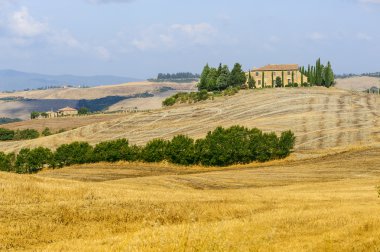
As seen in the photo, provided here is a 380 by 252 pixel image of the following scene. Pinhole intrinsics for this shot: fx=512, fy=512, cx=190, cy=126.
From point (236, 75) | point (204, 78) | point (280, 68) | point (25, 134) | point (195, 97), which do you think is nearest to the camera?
point (195, 97)

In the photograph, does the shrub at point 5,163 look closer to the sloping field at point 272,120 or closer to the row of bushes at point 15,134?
the sloping field at point 272,120

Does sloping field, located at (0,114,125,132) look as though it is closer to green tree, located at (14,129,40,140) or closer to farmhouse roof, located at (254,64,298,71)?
green tree, located at (14,129,40,140)

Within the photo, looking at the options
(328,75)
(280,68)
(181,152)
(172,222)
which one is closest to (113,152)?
(181,152)

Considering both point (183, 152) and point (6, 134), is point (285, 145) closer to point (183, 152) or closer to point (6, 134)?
point (183, 152)

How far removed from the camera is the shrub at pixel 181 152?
261 feet

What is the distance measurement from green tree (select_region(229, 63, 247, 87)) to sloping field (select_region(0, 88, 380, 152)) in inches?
928

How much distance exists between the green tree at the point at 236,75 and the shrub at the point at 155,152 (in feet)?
313

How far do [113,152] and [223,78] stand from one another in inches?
3748

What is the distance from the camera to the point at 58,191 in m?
27.7

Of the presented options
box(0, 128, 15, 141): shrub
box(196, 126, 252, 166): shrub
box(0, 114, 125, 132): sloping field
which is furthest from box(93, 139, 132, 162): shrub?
box(0, 128, 15, 141): shrub

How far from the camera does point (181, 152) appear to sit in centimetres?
7981

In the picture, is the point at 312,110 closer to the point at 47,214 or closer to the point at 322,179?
the point at 322,179

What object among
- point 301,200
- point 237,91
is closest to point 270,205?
point 301,200

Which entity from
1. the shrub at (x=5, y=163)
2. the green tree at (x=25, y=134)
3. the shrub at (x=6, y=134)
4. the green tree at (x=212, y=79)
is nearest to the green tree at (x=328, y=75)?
the green tree at (x=212, y=79)
